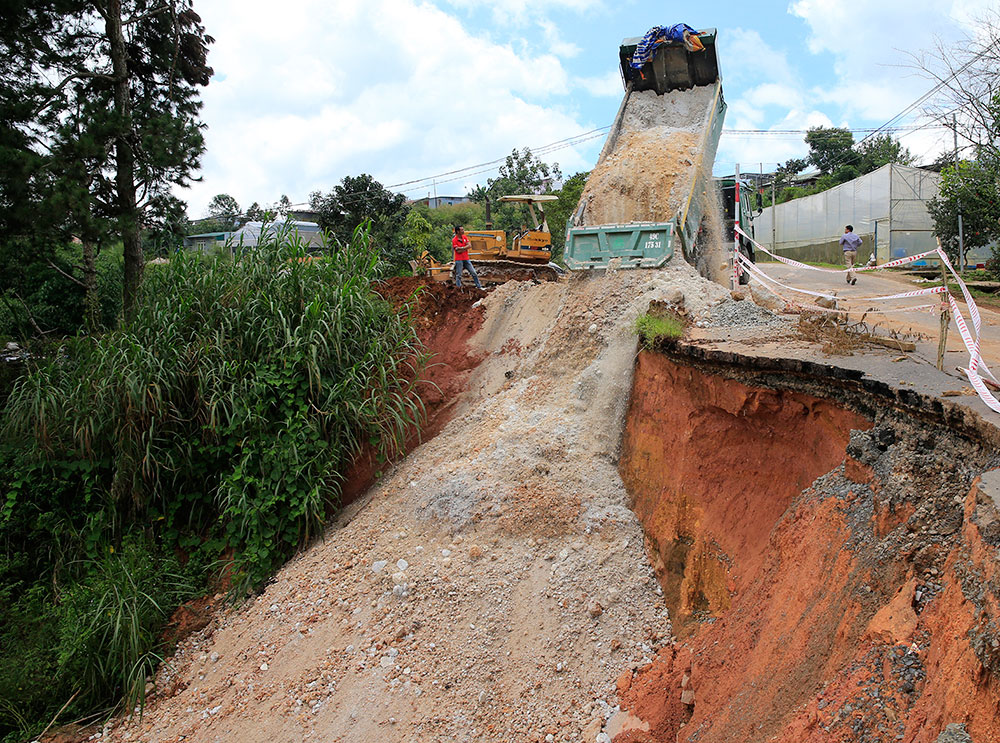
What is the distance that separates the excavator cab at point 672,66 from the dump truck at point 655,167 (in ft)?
0.05

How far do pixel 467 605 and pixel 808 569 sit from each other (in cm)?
257

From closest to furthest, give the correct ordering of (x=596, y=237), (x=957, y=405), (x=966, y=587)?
(x=966, y=587)
(x=957, y=405)
(x=596, y=237)

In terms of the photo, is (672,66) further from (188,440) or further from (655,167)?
(188,440)

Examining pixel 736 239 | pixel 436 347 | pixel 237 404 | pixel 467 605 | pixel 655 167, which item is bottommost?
pixel 467 605

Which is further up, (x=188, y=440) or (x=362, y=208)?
(x=362, y=208)

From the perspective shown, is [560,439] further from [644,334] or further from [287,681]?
[287,681]

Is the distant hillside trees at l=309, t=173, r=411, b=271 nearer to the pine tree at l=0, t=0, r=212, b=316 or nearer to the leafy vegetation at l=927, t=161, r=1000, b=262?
the pine tree at l=0, t=0, r=212, b=316

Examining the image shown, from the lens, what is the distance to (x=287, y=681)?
17.8ft

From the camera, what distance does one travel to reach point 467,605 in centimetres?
532

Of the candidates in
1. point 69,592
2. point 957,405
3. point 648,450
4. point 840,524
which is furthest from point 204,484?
point 957,405

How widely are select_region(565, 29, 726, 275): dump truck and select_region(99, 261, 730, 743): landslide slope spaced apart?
4.15 ft

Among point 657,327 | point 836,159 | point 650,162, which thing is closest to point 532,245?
point 650,162

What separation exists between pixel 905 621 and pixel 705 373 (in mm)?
2909

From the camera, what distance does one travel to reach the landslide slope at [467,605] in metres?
4.80
